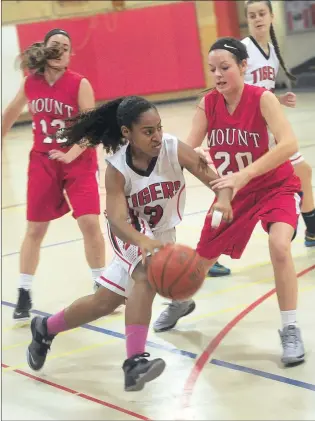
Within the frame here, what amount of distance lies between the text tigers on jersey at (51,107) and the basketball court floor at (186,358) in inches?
47.8

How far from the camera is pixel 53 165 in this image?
513cm

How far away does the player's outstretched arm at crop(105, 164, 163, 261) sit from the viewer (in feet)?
12.1

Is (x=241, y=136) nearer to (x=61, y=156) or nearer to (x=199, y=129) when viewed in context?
(x=199, y=129)

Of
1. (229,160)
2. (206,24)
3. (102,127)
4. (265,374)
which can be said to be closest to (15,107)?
(102,127)

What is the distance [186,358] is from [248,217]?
30.2 inches

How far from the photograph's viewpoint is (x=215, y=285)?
215 inches

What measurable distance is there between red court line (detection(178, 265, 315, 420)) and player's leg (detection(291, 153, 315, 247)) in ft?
2.52

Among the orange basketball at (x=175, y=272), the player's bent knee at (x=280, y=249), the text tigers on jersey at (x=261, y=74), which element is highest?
the text tigers on jersey at (x=261, y=74)

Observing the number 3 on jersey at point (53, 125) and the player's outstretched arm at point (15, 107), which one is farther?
the player's outstretched arm at point (15, 107)

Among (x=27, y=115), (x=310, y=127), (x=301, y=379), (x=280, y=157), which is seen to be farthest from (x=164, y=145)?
(x=27, y=115)

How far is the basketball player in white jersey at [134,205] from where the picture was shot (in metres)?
3.77

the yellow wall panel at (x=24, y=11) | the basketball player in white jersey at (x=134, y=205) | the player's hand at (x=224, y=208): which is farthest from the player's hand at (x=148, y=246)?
the yellow wall panel at (x=24, y=11)

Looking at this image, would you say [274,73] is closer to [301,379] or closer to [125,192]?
[125,192]

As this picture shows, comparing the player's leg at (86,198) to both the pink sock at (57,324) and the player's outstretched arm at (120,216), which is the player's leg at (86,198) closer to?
the pink sock at (57,324)
